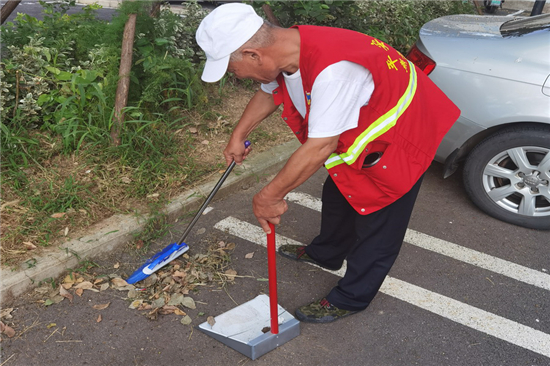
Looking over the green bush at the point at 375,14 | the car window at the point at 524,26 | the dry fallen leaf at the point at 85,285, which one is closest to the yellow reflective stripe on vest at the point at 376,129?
→ the dry fallen leaf at the point at 85,285

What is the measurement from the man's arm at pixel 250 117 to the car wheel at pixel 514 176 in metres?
2.01

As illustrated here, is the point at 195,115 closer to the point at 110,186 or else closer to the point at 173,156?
the point at 173,156

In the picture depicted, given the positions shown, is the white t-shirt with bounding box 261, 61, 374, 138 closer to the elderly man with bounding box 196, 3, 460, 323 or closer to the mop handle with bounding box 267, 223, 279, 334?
the elderly man with bounding box 196, 3, 460, 323

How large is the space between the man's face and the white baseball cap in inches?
2.4

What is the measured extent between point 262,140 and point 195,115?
2.25 feet

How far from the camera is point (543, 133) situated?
147 inches

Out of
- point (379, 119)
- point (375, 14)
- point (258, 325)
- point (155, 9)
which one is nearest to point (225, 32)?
point (379, 119)

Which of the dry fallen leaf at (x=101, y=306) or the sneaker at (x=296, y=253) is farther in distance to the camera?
the sneaker at (x=296, y=253)

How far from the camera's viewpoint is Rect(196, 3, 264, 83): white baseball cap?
6.77 ft

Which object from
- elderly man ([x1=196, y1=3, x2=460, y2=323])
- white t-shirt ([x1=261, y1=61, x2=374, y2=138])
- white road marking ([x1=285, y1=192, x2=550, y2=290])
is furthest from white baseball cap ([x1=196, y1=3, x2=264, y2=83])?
white road marking ([x1=285, y1=192, x2=550, y2=290])

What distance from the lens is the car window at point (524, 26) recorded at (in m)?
4.02

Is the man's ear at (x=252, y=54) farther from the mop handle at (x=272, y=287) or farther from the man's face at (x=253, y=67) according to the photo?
the mop handle at (x=272, y=287)

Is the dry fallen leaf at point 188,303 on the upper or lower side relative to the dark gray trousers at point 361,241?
lower

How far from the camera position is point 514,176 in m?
3.91
